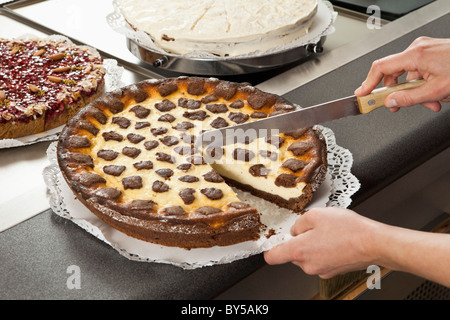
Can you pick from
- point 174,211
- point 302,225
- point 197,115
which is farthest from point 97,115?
point 302,225

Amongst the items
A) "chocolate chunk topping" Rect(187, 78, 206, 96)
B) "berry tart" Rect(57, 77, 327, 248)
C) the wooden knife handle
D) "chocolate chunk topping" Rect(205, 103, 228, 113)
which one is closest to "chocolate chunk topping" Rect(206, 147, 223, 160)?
"berry tart" Rect(57, 77, 327, 248)

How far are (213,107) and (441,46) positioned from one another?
692 mm

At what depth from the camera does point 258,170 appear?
5.09 feet

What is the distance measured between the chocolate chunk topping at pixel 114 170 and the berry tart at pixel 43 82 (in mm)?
396

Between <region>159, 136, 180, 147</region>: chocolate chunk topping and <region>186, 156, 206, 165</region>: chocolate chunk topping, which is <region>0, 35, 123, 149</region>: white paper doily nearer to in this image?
<region>159, 136, 180, 147</region>: chocolate chunk topping

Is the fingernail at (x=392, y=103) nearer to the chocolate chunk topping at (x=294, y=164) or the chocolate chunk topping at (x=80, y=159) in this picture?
the chocolate chunk topping at (x=294, y=164)

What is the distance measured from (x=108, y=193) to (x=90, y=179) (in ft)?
0.25

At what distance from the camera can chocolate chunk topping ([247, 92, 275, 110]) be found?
69.4 inches

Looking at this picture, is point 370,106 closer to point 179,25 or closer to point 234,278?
point 234,278

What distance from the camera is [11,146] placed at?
1714 millimetres

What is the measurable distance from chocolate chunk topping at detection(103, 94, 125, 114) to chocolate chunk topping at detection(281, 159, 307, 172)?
57 cm

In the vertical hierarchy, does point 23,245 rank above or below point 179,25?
below

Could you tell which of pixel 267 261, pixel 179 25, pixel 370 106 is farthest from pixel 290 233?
pixel 179 25

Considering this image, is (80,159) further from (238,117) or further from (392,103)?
(392,103)
